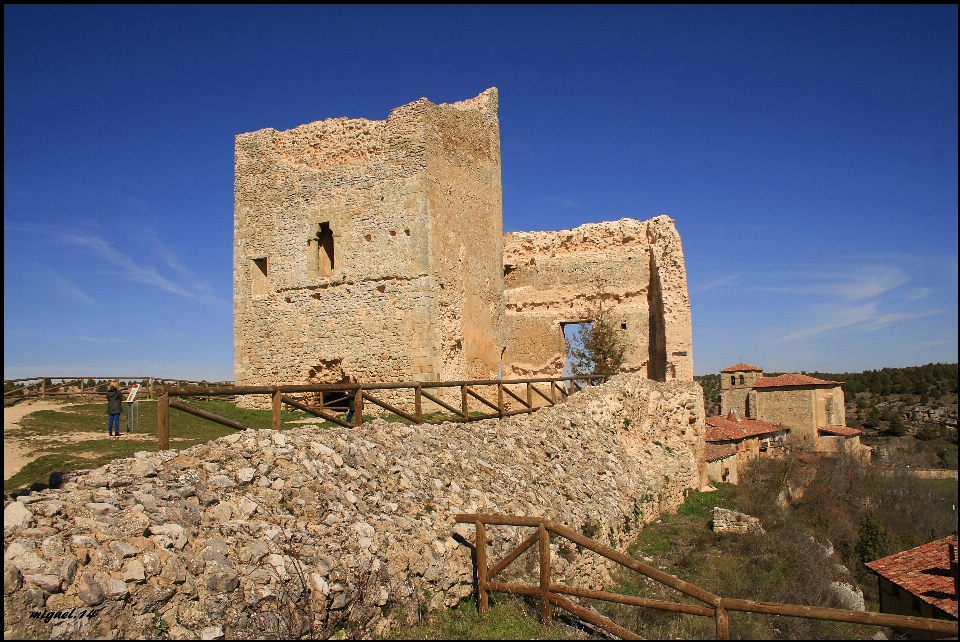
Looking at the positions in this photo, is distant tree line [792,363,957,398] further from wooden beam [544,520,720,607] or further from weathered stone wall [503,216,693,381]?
wooden beam [544,520,720,607]

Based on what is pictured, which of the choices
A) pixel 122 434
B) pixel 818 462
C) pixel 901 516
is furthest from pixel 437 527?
pixel 818 462

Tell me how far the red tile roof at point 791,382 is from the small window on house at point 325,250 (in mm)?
39815

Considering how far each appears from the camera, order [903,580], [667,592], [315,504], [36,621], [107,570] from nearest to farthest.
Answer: [36,621] < [107,570] < [315,504] < [667,592] < [903,580]

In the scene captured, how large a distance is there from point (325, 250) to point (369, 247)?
160 centimetres

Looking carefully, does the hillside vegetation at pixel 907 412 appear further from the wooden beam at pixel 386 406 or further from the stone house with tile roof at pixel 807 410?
the wooden beam at pixel 386 406

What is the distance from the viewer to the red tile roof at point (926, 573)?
11359mm

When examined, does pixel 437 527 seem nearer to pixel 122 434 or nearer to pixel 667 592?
pixel 667 592

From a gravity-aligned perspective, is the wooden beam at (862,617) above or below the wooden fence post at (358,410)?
below

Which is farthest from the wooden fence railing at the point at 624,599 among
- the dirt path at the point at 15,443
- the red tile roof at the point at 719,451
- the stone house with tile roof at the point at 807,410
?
the stone house with tile roof at the point at 807,410

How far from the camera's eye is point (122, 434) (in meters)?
11.5

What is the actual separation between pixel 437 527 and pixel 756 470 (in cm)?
2490

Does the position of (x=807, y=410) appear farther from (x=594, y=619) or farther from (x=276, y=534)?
(x=276, y=534)

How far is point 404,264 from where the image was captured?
535 inches

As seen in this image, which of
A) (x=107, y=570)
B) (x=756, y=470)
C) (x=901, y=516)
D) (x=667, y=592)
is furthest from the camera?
(x=756, y=470)
